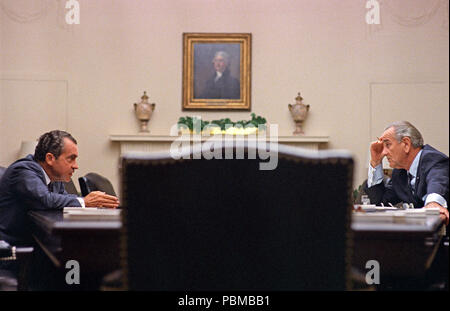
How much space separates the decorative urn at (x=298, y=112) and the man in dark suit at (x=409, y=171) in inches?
162

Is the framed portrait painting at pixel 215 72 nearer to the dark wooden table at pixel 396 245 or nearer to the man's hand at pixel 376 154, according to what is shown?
the man's hand at pixel 376 154

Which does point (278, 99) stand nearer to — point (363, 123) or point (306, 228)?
point (363, 123)

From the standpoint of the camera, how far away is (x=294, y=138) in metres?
8.09

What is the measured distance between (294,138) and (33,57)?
12.2 feet

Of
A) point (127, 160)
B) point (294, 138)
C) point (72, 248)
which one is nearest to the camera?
point (127, 160)

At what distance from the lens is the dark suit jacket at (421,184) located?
3.29 metres

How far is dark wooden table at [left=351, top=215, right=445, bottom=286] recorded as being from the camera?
6.53 feet

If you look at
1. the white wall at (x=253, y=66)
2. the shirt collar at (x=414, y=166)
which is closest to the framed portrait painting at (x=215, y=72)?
the white wall at (x=253, y=66)

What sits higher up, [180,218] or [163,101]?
[163,101]

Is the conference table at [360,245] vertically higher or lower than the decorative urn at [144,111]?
lower

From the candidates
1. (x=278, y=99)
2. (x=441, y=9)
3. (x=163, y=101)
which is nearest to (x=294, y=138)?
(x=278, y=99)

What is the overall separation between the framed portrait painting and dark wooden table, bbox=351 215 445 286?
630 centimetres

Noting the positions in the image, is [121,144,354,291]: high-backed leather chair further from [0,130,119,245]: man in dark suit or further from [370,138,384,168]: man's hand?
[370,138,384,168]: man's hand
